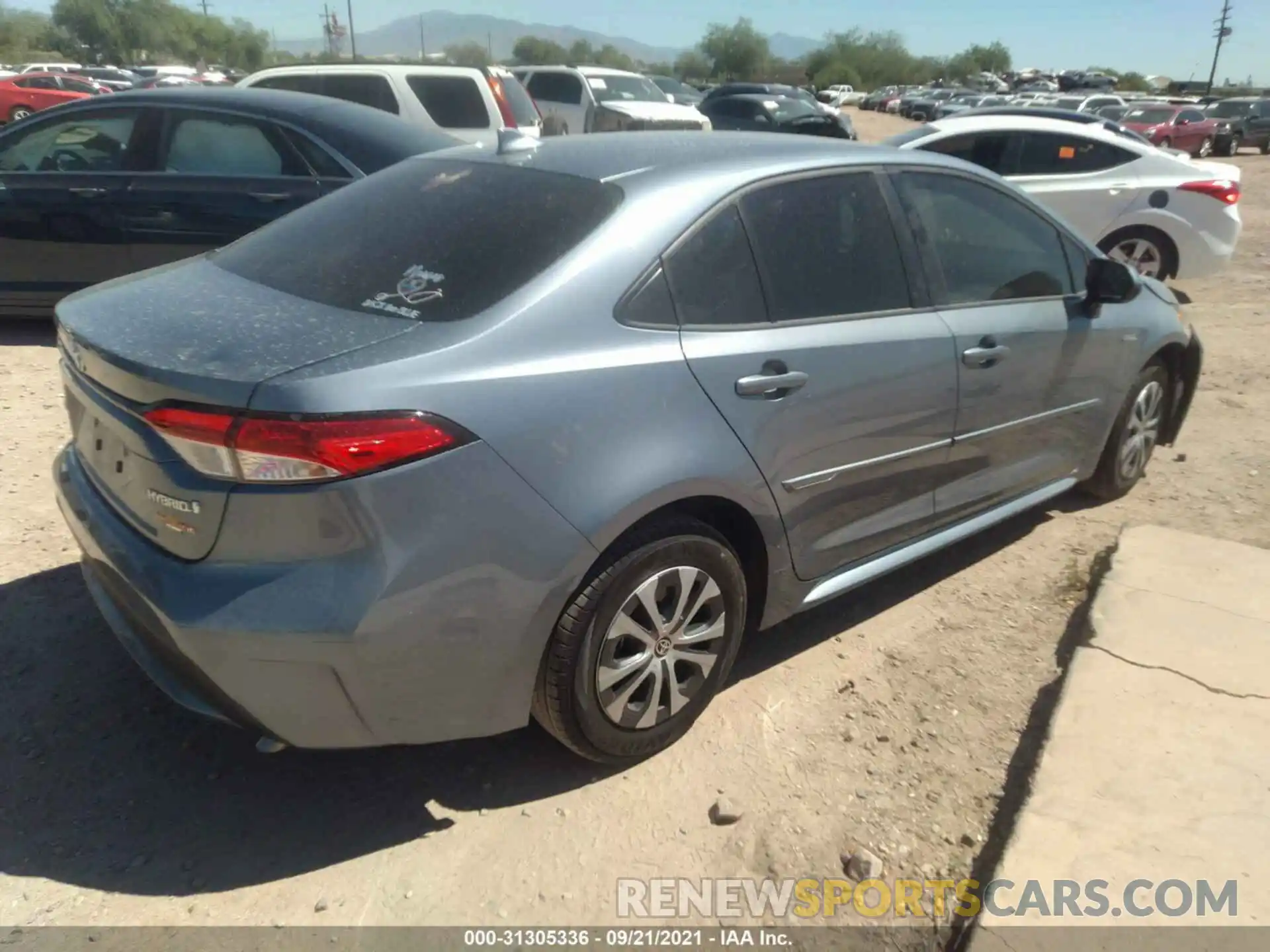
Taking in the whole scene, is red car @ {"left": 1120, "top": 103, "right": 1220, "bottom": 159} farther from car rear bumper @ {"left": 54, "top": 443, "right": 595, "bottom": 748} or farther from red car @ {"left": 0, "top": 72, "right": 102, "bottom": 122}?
car rear bumper @ {"left": 54, "top": 443, "right": 595, "bottom": 748}

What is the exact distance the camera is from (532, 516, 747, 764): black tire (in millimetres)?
2660

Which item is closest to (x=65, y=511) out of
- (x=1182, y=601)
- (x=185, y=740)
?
(x=185, y=740)

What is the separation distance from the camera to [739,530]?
10.2ft

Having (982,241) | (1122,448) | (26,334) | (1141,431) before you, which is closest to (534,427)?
(982,241)

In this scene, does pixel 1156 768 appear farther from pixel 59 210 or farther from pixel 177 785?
pixel 59 210

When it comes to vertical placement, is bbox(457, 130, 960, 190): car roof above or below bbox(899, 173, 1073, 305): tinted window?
above

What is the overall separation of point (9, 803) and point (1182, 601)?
393cm

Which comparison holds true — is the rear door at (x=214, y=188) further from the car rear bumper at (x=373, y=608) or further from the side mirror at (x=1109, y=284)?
the side mirror at (x=1109, y=284)

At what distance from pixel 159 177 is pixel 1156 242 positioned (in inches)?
320

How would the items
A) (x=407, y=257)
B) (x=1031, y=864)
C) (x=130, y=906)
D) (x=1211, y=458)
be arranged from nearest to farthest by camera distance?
1. (x=130, y=906)
2. (x=1031, y=864)
3. (x=407, y=257)
4. (x=1211, y=458)

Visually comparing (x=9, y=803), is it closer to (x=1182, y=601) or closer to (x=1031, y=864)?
(x=1031, y=864)

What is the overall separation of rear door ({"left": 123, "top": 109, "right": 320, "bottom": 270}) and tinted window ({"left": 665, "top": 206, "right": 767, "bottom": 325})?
166 inches

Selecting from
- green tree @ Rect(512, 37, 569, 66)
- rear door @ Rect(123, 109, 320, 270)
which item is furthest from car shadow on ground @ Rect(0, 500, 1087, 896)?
green tree @ Rect(512, 37, 569, 66)

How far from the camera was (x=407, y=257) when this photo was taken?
9.48 ft
